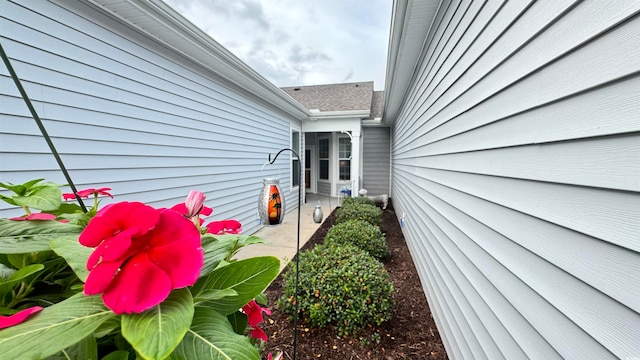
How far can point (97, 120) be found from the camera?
2.62m

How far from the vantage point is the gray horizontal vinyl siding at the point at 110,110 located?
2073 millimetres

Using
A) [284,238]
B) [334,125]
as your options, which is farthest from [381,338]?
[334,125]

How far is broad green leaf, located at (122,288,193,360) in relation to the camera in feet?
1.19

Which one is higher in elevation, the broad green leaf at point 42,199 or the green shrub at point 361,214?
the broad green leaf at point 42,199

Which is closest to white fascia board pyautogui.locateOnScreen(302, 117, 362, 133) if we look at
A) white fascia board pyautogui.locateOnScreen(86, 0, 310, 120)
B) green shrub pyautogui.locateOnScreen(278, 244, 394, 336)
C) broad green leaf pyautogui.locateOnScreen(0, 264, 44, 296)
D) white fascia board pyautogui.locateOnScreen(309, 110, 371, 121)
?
white fascia board pyautogui.locateOnScreen(309, 110, 371, 121)

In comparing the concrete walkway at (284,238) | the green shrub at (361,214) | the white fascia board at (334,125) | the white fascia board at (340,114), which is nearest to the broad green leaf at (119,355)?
the concrete walkway at (284,238)

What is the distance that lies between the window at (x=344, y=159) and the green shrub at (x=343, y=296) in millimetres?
7714

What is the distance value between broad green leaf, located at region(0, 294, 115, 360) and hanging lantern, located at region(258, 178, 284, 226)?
184cm

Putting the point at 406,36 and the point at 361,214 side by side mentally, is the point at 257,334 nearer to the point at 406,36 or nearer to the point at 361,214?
the point at 406,36

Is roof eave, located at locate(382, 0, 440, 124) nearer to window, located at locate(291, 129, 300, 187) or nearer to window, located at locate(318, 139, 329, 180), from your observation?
window, located at locate(291, 129, 300, 187)

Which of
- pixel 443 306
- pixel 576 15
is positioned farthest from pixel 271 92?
pixel 576 15

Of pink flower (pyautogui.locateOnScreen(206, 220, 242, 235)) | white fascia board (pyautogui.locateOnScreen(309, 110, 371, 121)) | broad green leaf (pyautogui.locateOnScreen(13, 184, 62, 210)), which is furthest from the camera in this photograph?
white fascia board (pyautogui.locateOnScreen(309, 110, 371, 121))

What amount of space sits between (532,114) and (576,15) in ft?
1.16

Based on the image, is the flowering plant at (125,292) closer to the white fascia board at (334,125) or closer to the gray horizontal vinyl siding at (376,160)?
the white fascia board at (334,125)
